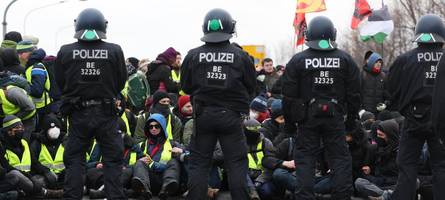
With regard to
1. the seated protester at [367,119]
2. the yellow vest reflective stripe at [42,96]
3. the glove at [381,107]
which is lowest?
the glove at [381,107]

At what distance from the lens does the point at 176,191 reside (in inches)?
378

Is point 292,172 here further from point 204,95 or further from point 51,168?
point 51,168

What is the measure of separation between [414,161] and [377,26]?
30.0ft

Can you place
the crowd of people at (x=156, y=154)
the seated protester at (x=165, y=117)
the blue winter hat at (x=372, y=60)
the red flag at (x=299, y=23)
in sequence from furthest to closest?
the red flag at (x=299, y=23) → the blue winter hat at (x=372, y=60) → the seated protester at (x=165, y=117) → the crowd of people at (x=156, y=154)

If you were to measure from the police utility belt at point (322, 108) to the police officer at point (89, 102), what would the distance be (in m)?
2.12

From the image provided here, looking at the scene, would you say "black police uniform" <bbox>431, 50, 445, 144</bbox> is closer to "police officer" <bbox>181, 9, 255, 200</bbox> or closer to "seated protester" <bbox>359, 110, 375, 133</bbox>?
"police officer" <bbox>181, 9, 255, 200</bbox>

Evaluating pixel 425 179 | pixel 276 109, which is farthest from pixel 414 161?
pixel 276 109

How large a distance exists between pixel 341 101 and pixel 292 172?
5.59ft

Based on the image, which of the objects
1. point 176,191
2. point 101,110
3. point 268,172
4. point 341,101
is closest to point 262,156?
point 268,172

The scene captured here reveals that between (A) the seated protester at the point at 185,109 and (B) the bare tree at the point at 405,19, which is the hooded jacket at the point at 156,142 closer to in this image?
(A) the seated protester at the point at 185,109

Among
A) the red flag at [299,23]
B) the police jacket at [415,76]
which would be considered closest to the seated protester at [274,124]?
the police jacket at [415,76]

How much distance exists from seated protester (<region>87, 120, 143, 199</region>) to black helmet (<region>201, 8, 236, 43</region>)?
224cm

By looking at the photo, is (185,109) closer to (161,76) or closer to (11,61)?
(161,76)

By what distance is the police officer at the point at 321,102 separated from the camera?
8117mm
